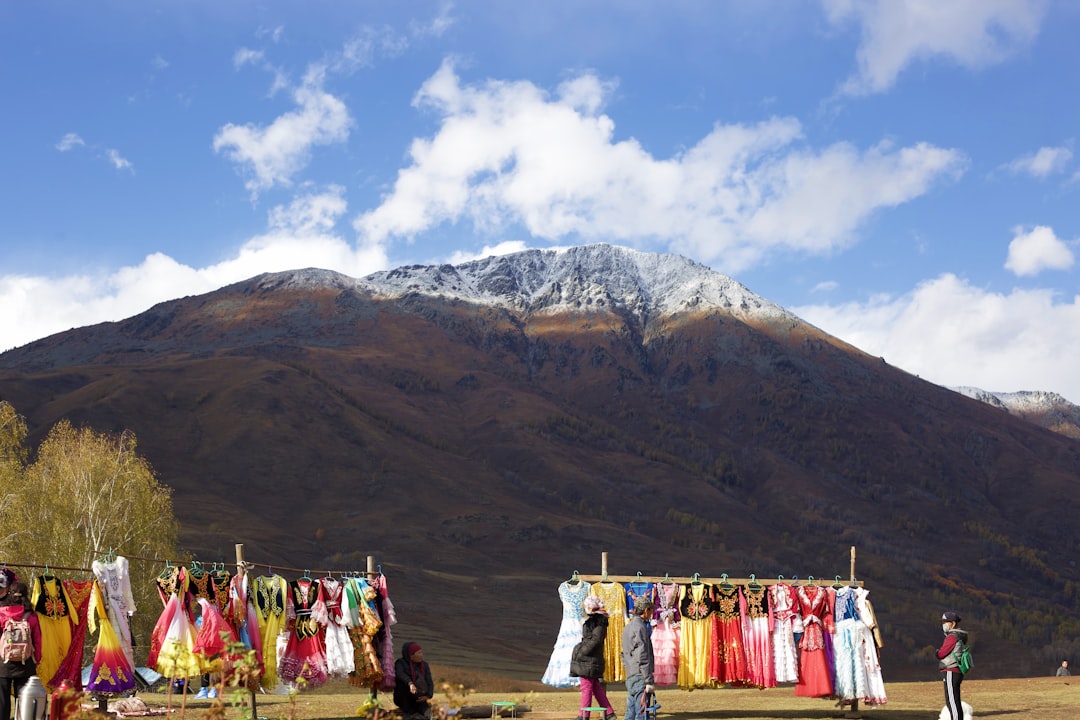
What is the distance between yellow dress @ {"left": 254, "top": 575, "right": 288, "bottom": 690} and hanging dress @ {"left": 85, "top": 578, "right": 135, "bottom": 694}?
6.45 feet

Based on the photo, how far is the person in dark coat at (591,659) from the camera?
15.3 metres

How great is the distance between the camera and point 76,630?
15.3 m

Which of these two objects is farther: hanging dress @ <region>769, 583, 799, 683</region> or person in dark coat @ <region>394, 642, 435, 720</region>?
hanging dress @ <region>769, 583, 799, 683</region>

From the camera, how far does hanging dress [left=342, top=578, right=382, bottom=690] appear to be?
17.2 metres

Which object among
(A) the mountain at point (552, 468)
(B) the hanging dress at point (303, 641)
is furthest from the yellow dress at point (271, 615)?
(A) the mountain at point (552, 468)

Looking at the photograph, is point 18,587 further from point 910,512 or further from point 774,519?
point 910,512

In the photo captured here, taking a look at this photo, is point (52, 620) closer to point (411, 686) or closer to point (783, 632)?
point (411, 686)

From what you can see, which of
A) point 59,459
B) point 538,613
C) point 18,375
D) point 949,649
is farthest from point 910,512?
point 949,649

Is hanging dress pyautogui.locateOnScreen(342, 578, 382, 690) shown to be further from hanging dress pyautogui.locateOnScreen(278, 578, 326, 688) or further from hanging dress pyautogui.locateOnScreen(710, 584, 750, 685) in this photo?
hanging dress pyautogui.locateOnScreen(710, 584, 750, 685)

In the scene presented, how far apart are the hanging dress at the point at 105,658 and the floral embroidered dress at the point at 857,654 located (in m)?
10.7

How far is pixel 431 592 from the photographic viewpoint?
287 feet

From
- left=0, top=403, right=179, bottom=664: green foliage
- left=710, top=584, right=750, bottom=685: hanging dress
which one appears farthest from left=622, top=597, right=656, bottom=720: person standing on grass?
left=0, top=403, right=179, bottom=664: green foliage

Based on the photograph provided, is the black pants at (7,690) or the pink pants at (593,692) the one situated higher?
the black pants at (7,690)

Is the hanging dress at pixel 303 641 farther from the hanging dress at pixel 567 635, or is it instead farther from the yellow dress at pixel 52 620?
the hanging dress at pixel 567 635
